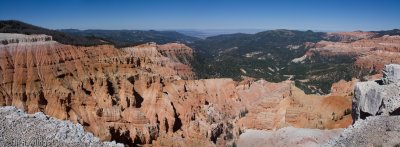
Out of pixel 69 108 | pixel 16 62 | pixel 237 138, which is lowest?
pixel 237 138

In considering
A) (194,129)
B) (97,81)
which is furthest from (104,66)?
(194,129)

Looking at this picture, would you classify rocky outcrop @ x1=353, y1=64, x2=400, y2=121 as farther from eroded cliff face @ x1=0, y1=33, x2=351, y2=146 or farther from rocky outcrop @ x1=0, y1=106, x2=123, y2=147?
eroded cliff face @ x1=0, y1=33, x2=351, y2=146

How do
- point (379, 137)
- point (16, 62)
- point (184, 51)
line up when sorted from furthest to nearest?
1. point (184, 51)
2. point (16, 62)
3. point (379, 137)

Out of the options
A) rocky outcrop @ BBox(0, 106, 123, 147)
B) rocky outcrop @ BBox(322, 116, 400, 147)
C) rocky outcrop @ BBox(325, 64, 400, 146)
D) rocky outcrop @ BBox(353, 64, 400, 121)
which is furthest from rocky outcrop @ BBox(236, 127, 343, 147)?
rocky outcrop @ BBox(0, 106, 123, 147)

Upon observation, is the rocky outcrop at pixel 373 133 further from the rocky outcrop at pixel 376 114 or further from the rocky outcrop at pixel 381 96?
the rocky outcrop at pixel 381 96

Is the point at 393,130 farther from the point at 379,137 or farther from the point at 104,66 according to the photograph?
the point at 104,66

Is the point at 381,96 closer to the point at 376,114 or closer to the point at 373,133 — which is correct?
the point at 376,114
